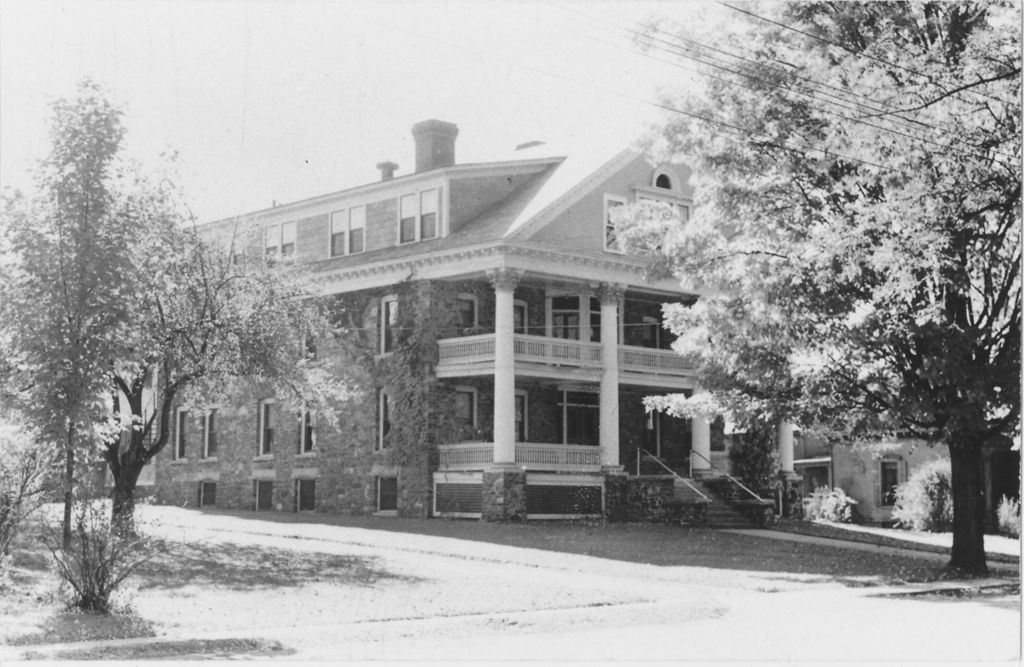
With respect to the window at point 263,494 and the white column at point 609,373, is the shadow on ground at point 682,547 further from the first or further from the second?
the window at point 263,494

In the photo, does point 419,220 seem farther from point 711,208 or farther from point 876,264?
point 876,264

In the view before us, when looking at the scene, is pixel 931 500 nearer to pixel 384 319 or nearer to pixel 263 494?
pixel 384 319

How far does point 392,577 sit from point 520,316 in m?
17.3

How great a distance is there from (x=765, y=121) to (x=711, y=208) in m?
2.00

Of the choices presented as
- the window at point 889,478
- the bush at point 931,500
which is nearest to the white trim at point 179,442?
the bush at point 931,500

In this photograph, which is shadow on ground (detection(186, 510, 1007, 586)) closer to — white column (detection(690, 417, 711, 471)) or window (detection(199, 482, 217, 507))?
white column (detection(690, 417, 711, 471))

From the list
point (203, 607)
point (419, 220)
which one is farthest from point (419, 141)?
point (203, 607)

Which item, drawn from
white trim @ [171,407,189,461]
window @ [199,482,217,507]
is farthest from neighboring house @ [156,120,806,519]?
white trim @ [171,407,189,461]

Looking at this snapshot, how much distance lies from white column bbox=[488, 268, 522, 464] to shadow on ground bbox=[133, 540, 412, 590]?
33.3 feet

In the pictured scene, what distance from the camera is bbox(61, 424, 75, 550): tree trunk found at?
42.0 ft

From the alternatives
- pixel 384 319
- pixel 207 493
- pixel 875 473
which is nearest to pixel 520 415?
pixel 384 319

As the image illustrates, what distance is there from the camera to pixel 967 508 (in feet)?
67.6

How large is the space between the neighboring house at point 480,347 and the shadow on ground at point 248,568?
10619mm

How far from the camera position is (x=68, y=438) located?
12750 mm
